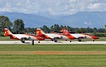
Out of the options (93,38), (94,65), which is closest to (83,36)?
(93,38)

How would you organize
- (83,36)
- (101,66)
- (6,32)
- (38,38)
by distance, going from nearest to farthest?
1. (101,66)
2. (38,38)
3. (6,32)
4. (83,36)

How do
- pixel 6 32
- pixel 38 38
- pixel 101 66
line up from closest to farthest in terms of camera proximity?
pixel 101 66
pixel 38 38
pixel 6 32

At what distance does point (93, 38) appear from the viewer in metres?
98.3

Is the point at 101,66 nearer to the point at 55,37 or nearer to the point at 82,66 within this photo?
the point at 82,66

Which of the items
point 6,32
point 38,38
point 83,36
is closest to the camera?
point 38,38

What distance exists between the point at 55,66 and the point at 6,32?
69316 millimetres

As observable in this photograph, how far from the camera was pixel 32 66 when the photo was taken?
27406mm

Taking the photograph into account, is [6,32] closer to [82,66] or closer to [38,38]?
[38,38]

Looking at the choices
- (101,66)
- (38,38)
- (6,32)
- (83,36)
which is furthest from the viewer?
(83,36)

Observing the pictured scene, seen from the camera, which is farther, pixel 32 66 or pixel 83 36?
pixel 83 36

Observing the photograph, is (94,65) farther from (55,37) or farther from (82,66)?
(55,37)

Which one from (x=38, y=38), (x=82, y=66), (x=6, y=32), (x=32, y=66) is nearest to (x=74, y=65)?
(x=82, y=66)

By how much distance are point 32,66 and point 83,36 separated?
246ft

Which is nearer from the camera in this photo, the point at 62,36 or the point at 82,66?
the point at 82,66
